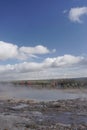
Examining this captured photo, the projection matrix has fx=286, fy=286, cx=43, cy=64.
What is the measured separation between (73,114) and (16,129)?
28.4 feet

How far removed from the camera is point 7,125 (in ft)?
71.3

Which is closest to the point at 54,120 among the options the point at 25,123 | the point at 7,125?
the point at 25,123

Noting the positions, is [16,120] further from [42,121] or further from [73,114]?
[73,114]

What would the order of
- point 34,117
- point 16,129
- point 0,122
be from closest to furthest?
point 16,129, point 0,122, point 34,117

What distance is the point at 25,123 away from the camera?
893 inches

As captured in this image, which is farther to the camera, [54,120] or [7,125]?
[54,120]

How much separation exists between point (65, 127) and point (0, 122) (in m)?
5.59

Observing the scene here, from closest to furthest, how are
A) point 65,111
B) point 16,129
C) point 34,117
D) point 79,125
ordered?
point 16,129, point 79,125, point 34,117, point 65,111

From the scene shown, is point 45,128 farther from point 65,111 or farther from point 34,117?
point 65,111

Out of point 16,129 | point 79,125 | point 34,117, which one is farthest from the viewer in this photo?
point 34,117

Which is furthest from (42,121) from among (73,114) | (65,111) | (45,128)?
(65,111)

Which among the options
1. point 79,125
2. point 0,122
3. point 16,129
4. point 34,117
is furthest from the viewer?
point 34,117

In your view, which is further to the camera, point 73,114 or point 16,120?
point 73,114

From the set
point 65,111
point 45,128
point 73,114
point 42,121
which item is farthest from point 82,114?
point 45,128
